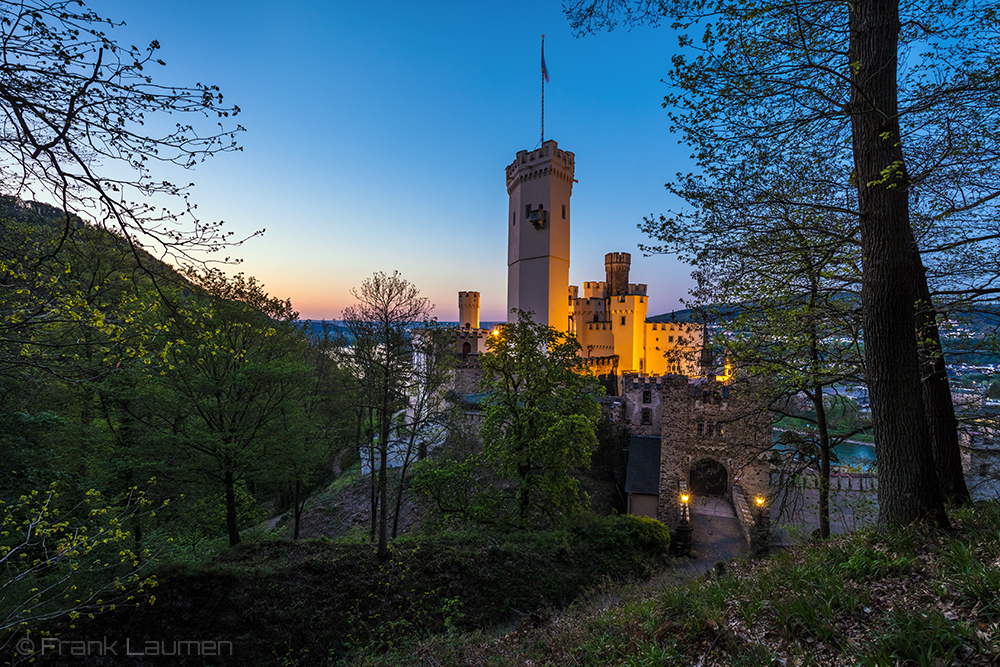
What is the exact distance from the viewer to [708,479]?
2352cm

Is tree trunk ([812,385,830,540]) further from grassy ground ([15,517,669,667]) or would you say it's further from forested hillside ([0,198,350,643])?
forested hillside ([0,198,350,643])

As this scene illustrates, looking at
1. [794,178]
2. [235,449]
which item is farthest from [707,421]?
[235,449]

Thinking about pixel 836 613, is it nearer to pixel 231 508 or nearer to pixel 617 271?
pixel 231 508

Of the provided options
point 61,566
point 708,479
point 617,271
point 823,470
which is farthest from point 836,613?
point 617,271

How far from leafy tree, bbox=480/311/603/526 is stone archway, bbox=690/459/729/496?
12.2 m

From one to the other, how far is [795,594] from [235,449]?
12.8 m

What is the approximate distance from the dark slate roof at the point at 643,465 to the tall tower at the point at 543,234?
50.2ft

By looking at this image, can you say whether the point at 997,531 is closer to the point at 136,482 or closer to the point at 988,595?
the point at 988,595

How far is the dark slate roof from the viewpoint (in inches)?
796

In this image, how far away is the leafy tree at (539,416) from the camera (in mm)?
13109

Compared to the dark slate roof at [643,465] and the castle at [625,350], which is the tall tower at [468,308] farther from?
the dark slate roof at [643,465]

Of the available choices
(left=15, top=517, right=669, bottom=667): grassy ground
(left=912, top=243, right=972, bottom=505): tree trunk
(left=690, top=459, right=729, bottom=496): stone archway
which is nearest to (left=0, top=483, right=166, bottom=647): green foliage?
(left=15, top=517, right=669, bottom=667): grassy ground

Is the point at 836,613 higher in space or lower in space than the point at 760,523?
higher

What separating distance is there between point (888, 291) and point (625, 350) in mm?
39680
